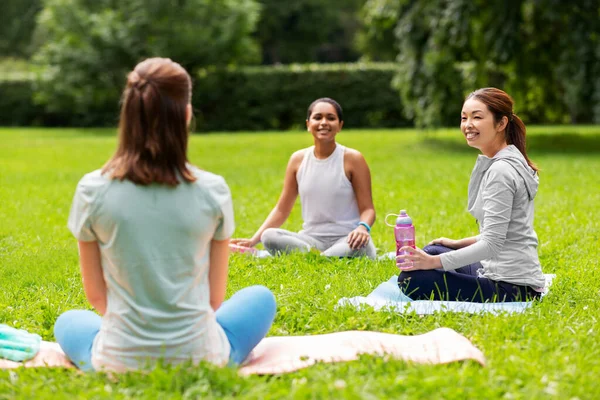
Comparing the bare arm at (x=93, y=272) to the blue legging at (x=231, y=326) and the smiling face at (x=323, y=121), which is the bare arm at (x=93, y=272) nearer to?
the blue legging at (x=231, y=326)

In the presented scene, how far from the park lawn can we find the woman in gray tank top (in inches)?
9.5

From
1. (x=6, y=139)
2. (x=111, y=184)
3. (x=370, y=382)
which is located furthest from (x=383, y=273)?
(x=6, y=139)

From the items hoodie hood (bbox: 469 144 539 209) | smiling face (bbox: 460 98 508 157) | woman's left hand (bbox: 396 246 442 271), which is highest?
smiling face (bbox: 460 98 508 157)

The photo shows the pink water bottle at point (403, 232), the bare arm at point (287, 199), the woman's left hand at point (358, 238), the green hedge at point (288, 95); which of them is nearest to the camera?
the pink water bottle at point (403, 232)

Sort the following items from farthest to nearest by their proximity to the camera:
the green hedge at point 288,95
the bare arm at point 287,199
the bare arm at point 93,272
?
the green hedge at point 288,95
the bare arm at point 287,199
the bare arm at point 93,272

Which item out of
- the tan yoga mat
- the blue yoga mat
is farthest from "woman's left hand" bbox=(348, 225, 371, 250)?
the tan yoga mat

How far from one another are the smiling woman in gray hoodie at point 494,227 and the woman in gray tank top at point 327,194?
1.32 meters

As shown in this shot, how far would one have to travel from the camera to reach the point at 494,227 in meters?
4.41

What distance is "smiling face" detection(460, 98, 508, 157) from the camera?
4488 millimetres

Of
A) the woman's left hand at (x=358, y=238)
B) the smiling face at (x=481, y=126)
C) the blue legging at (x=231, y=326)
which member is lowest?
the woman's left hand at (x=358, y=238)

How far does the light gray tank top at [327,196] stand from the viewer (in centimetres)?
614

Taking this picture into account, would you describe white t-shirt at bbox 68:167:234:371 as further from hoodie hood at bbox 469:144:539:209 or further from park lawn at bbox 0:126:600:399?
hoodie hood at bbox 469:144:539:209

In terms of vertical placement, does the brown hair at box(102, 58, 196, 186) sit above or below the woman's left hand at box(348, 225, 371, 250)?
above

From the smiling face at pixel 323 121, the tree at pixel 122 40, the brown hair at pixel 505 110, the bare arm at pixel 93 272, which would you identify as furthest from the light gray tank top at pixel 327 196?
Result: the tree at pixel 122 40
